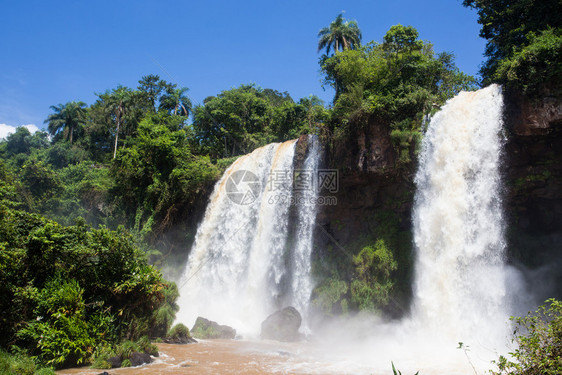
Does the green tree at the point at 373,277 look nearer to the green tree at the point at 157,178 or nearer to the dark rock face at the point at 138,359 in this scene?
the dark rock face at the point at 138,359

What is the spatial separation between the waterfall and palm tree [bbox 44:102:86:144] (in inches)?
1978

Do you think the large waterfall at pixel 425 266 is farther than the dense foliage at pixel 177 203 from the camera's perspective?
Yes

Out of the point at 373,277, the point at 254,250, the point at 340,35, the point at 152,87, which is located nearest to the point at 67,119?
the point at 152,87

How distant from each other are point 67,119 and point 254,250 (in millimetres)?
46055

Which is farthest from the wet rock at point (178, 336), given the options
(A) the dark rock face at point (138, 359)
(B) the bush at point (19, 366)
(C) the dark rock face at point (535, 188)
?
(C) the dark rock face at point (535, 188)

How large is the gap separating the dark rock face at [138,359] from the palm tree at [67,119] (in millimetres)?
48721

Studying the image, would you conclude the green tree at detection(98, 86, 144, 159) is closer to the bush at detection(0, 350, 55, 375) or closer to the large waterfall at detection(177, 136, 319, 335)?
the large waterfall at detection(177, 136, 319, 335)

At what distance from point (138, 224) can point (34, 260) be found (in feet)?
57.1

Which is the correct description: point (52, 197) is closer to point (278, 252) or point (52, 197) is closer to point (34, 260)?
point (278, 252)

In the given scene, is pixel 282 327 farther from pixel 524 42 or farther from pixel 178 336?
pixel 524 42

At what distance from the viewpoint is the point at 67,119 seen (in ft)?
173

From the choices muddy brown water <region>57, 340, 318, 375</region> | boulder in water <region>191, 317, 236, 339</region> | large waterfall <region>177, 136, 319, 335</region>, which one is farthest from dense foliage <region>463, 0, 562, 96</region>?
boulder in water <region>191, 317, 236, 339</region>

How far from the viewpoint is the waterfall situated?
12352mm

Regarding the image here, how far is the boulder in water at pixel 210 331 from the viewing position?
50.2 feet
